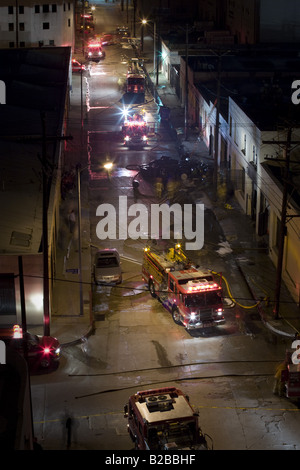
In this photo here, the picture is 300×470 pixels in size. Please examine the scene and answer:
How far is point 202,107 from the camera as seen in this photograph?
69188 mm

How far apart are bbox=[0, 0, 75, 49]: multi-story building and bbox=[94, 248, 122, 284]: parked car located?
5394cm

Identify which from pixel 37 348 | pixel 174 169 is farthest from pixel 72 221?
pixel 37 348

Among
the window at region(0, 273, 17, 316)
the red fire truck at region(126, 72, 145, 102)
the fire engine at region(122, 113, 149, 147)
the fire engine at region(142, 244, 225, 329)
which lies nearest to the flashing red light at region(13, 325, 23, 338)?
the window at region(0, 273, 17, 316)

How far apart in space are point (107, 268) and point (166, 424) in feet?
59.0

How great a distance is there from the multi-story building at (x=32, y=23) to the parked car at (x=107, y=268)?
53.9 metres

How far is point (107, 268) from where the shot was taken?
42.0m

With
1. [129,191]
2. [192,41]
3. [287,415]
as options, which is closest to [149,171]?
[129,191]

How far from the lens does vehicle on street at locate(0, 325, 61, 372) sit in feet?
107

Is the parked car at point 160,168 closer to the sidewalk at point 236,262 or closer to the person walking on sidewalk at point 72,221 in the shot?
the sidewalk at point 236,262

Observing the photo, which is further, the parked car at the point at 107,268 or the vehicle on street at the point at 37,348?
the parked car at the point at 107,268

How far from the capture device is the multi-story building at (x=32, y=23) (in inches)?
3536

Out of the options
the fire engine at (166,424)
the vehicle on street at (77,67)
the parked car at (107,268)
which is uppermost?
the vehicle on street at (77,67)

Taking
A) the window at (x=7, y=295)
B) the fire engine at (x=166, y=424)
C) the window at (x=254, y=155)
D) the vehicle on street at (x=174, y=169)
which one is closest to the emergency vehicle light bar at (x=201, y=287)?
the window at (x=7, y=295)

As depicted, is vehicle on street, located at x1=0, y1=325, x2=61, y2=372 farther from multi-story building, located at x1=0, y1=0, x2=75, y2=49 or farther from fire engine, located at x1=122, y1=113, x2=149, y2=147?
multi-story building, located at x1=0, y1=0, x2=75, y2=49
